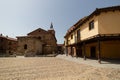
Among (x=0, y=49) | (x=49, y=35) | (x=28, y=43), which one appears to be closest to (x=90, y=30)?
(x=28, y=43)

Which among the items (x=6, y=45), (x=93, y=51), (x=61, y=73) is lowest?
(x=61, y=73)

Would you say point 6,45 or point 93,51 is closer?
point 93,51

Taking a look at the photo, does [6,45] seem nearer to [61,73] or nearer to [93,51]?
[93,51]

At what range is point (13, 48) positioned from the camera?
59719mm

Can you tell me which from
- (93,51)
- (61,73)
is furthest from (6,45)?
(61,73)

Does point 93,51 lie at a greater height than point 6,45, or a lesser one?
lesser

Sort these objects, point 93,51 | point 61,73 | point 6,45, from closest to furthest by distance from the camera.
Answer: point 61,73
point 93,51
point 6,45

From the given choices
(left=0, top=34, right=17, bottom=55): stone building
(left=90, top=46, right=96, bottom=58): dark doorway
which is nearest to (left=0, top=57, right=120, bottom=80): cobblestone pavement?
(left=90, top=46, right=96, bottom=58): dark doorway

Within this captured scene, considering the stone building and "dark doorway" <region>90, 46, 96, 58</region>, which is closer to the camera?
"dark doorway" <region>90, 46, 96, 58</region>

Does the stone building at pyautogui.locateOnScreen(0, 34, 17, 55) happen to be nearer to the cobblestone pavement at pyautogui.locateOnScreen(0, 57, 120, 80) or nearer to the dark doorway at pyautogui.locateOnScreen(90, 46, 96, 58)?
the dark doorway at pyautogui.locateOnScreen(90, 46, 96, 58)

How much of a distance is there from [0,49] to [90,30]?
45772 millimetres

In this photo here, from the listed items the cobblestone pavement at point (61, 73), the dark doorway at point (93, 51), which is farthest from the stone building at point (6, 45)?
the cobblestone pavement at point (61, 73)

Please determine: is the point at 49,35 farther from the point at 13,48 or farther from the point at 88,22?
the point at 88,22

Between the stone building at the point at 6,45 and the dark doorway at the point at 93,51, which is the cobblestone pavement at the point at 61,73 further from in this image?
the stone building at the point at 6,45
